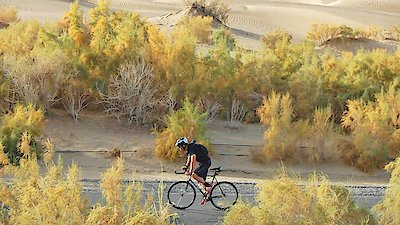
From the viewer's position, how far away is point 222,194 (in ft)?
48.2

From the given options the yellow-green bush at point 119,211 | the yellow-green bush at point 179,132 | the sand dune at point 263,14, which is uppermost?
the yellow-green bush at point 119,211

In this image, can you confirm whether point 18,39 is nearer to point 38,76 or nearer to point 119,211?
point 38,76

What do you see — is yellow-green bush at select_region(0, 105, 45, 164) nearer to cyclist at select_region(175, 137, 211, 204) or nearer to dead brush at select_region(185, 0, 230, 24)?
cyclist at select_region(175, 137, 211, 204)

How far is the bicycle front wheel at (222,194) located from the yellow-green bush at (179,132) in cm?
488

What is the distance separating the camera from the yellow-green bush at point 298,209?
10711 millimetres

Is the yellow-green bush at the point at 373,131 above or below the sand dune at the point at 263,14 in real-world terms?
above

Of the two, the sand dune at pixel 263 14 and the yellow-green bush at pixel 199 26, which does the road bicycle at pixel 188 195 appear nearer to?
the yellow-green bush at pixel 199 26

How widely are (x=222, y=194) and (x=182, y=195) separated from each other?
32.3 inches

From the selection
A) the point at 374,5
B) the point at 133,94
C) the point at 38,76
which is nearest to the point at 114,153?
the point at 133,94

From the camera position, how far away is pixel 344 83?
84.9ft

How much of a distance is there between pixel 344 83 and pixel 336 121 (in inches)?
76.8

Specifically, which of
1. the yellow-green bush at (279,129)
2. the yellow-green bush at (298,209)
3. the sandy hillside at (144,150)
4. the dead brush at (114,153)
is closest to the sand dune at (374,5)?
the sandy hillside at (144,150)

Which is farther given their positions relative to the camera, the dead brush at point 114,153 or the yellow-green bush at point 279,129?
the yellow-green bush at point 279,129

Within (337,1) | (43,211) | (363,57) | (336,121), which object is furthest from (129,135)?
(337,1)
